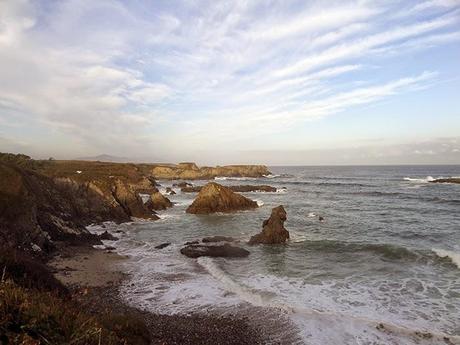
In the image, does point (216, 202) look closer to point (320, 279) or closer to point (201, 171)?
point (320, 279)

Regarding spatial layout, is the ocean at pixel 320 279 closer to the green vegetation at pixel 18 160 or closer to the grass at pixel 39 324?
the grass at pixel 39 324

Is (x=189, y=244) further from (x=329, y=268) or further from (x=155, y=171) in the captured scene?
(x=155, y=171)

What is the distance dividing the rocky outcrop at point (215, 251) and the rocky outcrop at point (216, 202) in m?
21.0

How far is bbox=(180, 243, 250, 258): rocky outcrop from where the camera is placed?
28406 mm

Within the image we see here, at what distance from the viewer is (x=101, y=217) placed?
4241 centimetres

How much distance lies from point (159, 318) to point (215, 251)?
12.6m

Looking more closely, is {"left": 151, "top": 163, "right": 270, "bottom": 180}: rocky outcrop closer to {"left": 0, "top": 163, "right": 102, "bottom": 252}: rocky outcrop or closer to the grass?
{"left": 0, "top": 163, "right": 102, "bottom": 252}: rocky outcrop

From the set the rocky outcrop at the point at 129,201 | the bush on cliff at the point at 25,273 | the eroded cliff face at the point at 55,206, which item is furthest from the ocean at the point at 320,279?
the bush on cliff at the point at 25,273

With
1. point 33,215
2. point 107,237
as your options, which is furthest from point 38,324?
point 107,237

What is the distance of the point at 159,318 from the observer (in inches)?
648

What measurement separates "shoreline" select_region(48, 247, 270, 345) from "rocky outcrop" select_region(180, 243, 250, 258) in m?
6.23

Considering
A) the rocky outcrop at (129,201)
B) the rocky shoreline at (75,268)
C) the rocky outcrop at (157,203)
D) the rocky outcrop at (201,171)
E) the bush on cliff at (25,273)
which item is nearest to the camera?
the rocky shoreline at (75,268)

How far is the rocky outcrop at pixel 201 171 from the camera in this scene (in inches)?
5600

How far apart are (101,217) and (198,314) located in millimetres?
28109
